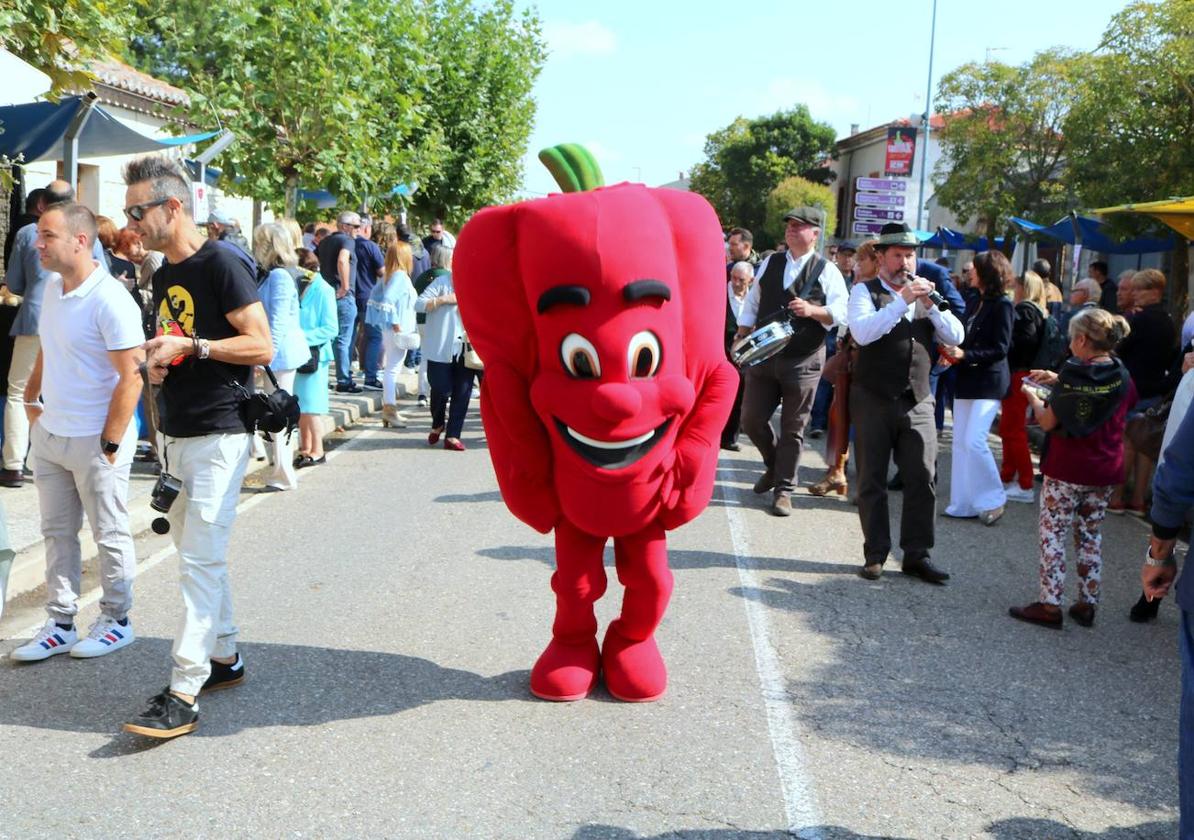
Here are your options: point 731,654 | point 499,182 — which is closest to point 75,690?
point 731,654

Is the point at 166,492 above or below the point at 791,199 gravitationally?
below

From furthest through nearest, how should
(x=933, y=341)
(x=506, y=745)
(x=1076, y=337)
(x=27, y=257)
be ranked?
(x=27, y=257)
(x=933, y=341)
(x=1076, y=337)
(x=506, y=745)

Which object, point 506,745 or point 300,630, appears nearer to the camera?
point 506,745

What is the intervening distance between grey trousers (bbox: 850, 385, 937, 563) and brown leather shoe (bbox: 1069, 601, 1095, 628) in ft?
2.98

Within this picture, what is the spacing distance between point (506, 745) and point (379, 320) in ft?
32.8

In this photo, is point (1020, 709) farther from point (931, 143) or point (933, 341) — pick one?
point (931, 143)

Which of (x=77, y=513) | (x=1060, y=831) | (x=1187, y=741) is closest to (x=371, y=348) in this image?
(x=77, y=513)

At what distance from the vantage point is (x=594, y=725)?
14.6 ft

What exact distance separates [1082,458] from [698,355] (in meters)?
2.59

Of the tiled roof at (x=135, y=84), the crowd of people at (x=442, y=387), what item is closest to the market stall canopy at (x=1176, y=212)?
the crowd of people at (x=442, y=387)

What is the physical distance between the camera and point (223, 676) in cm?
466

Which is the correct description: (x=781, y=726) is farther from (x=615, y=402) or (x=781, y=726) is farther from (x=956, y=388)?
(x=956, y=388)

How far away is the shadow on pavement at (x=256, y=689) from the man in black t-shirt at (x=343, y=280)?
8.61 metres

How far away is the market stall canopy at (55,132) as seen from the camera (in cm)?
902
